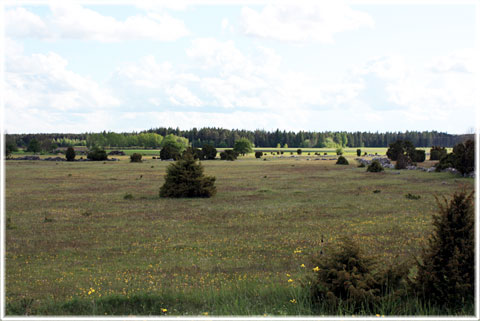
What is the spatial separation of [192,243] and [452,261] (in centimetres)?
1095

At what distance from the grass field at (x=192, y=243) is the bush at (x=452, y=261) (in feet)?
3.54

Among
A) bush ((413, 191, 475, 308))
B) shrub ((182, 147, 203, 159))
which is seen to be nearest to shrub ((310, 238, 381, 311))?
bush ((413, 191, 475, 308))

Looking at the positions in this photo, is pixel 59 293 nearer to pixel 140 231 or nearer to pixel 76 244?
pixel 76 244

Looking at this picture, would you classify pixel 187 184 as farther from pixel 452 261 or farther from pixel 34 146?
pixel 34 146

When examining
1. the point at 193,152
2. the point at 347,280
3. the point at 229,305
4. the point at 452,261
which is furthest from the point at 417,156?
the point at 229,305

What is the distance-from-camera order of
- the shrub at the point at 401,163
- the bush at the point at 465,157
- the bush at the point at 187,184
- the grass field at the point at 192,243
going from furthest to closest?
the shrub at the point at 401,163 → the bush at the point at 465,157 → the bush at the point at 187,184 → the grass field at the point at 192,243

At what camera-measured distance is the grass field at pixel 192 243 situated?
10398mm

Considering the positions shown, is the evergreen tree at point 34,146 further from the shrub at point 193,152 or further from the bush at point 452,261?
the bush at point 452,261

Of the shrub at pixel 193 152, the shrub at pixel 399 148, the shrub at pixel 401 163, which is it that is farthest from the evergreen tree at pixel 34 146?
the shrub at pixel 401 163

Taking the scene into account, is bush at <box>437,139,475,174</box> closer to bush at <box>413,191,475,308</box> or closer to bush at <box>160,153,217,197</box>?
bush at <box>160,153,217,197</box>

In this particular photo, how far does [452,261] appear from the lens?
8.33 metres

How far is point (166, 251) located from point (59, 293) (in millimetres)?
5507

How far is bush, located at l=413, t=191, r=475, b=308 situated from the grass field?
3.54ft

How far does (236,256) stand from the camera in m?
15.3
